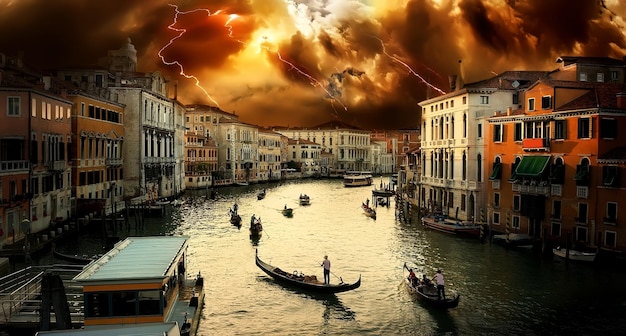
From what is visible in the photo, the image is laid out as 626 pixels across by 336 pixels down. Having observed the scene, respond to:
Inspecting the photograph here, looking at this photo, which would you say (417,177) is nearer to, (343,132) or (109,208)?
(109,208)

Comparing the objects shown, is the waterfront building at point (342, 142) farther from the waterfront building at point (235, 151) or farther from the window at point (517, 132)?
the window at point (517, 132)

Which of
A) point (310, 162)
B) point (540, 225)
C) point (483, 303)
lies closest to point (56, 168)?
point (483, 303)

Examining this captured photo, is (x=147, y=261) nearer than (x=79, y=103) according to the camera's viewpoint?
Yes

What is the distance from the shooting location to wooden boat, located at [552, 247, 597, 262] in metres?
23.3

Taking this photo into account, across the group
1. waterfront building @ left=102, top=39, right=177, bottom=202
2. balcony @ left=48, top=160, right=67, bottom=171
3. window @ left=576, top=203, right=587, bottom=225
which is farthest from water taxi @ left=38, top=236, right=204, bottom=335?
waterfront building @ left=102, top=39, right=177, bottom=202

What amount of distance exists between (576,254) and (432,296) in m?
9.08

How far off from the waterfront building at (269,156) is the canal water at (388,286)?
55.4m

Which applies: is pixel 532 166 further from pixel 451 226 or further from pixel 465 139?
pixel 465 139

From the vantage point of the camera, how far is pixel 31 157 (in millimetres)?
27656

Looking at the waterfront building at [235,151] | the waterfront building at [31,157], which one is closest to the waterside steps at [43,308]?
the waterfront building at [31,157]

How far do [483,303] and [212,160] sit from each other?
207 feet

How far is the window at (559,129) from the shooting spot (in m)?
27.0

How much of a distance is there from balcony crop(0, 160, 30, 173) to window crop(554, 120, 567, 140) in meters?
25.2

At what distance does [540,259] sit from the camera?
82.0 ft
